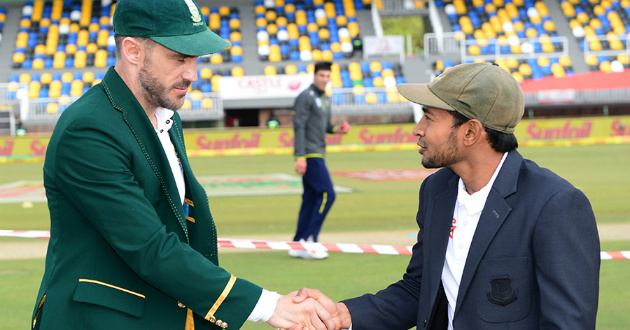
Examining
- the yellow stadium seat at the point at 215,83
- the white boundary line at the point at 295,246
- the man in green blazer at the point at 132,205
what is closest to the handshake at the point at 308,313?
the man in green blazer at the point at 132,205

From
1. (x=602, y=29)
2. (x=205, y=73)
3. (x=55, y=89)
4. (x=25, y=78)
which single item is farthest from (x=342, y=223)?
(x=602, y=29)

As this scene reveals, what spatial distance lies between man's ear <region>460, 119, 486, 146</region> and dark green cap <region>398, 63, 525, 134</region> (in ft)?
0.12

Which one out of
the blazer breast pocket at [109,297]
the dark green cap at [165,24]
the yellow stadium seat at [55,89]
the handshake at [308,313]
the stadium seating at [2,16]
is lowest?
the yellow stadium seat at [55,89]

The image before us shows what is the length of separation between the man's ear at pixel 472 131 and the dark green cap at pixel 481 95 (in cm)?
4

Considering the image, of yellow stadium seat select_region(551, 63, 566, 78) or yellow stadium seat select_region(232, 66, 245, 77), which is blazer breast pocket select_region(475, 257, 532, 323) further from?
yellow stadium seat select_region(551, 63, 566, 78)

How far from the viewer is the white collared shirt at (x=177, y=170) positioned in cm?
272

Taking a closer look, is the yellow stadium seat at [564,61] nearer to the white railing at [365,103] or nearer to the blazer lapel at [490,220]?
the white railing at [365,103]

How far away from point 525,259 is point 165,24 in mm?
1451

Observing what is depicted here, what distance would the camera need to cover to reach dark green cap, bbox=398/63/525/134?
2.70 m

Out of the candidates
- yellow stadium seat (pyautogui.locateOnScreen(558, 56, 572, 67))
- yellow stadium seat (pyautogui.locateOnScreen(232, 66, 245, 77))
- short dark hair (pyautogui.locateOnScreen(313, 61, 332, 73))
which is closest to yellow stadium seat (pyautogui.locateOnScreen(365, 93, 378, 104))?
yellow stadium seat (pyautogui.locateOnScreen(232, 66, 245, 77))

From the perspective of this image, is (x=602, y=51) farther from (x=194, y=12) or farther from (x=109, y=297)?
(x=109, y=297)

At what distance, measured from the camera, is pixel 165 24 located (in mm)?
2504

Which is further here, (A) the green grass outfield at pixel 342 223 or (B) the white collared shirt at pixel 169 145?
(A) the green grass outfield at pixel 342 223

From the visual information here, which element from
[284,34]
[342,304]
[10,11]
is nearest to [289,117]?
[284,34]
